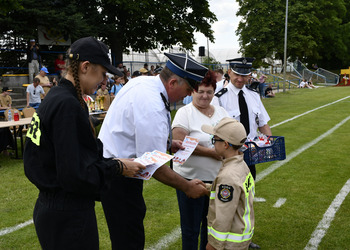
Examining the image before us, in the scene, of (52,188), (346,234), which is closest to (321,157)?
(346,234)

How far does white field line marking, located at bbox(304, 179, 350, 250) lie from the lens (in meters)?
4.47

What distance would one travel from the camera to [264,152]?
3.91 meters

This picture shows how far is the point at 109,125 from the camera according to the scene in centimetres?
267

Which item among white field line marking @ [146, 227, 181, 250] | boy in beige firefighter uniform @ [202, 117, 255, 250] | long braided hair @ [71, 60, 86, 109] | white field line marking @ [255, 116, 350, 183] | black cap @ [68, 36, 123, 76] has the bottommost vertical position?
white field line marking @ [146, 227, 181, 250]

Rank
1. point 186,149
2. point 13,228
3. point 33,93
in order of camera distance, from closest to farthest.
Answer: point 186,149 < point 13,228 < point 33,93

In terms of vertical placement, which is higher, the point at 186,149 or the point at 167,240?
the point at 186,149

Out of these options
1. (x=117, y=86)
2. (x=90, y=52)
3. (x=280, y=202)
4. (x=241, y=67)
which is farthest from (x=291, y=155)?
(x=117, y=86)

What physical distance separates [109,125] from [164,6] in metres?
22.2

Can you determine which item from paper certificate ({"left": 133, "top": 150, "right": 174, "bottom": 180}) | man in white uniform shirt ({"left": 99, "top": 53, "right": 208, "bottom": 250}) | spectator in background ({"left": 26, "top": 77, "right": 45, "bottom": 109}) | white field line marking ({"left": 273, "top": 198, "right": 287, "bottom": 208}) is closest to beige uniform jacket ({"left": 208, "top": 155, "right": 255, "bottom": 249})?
man in white uniform shirt ({"left": 99, "top": 53, "right": 208, "bottom": 250})

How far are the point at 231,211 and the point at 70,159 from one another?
4.32ft

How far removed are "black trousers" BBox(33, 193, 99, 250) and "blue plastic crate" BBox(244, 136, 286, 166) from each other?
2.18 meters

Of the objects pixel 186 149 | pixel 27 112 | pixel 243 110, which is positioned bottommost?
pixel 27 112

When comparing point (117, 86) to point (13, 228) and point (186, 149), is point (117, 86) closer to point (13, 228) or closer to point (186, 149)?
point (13, 228)

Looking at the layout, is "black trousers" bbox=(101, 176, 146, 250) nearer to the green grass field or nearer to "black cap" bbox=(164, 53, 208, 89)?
"black cap" bbox=(164, 53, 208, 89)
